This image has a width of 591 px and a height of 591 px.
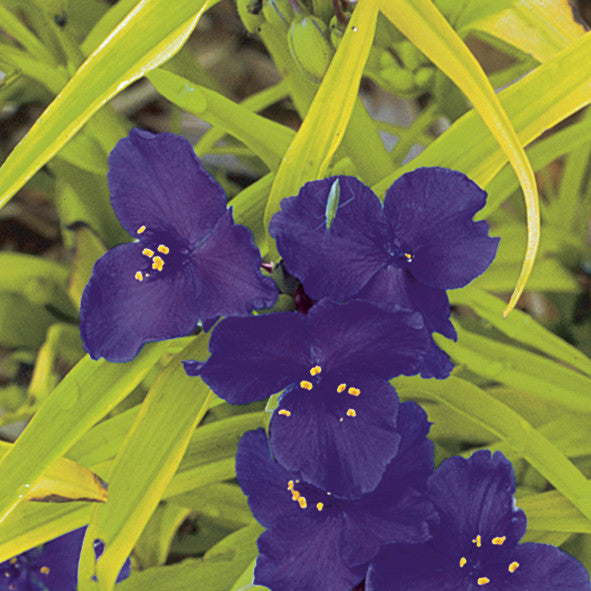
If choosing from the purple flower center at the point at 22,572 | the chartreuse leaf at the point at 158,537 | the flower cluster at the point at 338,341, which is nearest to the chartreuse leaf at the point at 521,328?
the flower cluster at the point at 338,341

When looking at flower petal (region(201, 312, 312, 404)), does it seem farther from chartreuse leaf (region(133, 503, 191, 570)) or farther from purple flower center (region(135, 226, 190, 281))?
chartreuse leaf (region(133, 503, 191, 570))

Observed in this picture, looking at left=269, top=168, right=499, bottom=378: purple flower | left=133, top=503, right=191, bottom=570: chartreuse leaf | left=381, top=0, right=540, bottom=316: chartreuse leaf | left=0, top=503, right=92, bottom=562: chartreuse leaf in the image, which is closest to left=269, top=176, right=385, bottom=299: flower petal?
left=269, top=168, right=499, bottom=378: purple flower

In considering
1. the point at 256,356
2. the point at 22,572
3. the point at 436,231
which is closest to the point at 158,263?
the point at 256,356

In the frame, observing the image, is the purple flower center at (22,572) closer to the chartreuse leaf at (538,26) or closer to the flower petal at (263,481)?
the flower petal at (263,481)

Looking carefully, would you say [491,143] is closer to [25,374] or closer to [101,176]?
[101,176]

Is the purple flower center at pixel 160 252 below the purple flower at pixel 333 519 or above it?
above

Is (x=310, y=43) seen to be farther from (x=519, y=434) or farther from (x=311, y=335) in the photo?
(x=519, y=434)

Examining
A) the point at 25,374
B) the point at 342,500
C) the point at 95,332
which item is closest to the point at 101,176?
the point at 25,374
